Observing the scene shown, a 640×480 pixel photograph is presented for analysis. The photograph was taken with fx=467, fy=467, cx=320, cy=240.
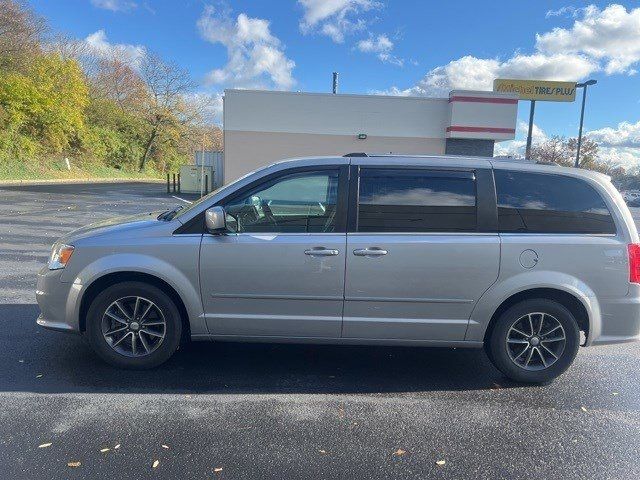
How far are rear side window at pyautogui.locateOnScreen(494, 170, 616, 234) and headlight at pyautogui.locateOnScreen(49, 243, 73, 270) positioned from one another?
11.6ft

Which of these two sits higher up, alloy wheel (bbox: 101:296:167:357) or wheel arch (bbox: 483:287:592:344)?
wheel arch (bbox: 483:287:592:344)

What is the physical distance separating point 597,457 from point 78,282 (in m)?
3.96

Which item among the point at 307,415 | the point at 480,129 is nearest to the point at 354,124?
the point at 480,129

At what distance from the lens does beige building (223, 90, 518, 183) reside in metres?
21.1

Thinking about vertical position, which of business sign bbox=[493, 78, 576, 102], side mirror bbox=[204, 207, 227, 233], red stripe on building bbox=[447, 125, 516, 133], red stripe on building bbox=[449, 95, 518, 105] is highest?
business sign bbox=[493, 78, 576, 102]

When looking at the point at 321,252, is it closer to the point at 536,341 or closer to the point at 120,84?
the point at 536,341

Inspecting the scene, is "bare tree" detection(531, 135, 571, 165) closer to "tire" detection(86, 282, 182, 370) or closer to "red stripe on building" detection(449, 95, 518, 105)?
"red stripe on building" detection(449, 95, 518, 105)

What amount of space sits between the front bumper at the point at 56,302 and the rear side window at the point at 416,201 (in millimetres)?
2459

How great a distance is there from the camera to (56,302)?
12.6 feet

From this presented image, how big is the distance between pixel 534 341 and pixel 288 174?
8.14ft

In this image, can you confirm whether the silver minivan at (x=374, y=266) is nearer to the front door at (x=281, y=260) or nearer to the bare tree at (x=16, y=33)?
the front door at (x=281, y=260)

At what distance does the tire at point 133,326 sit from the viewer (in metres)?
3.83

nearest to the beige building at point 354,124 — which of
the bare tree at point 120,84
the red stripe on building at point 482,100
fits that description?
the red stripe on building at point 482,100

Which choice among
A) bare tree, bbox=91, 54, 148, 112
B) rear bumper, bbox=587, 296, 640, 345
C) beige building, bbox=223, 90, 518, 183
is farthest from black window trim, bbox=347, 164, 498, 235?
bare tree, bbox=91, 54, 148, 112
